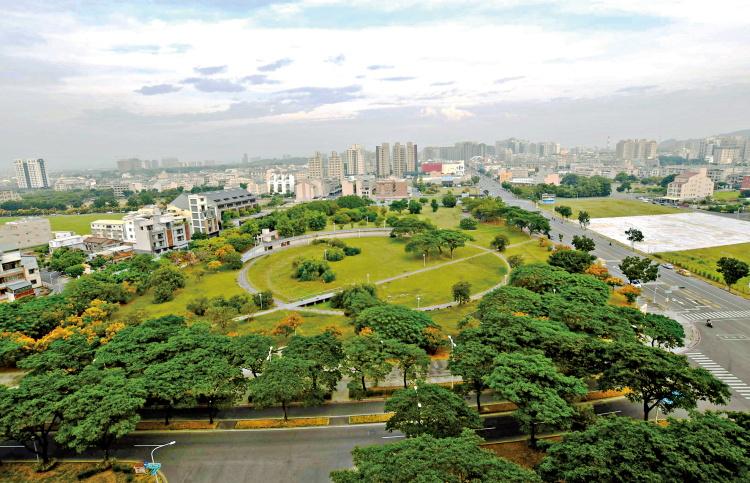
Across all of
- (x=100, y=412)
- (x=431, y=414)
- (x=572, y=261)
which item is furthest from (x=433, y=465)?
(x=572, y=261)

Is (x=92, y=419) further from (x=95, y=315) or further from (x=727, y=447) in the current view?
(x=727, y=447)

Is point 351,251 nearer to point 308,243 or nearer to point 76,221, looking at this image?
point 308,243

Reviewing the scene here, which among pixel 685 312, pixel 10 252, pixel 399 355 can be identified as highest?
pixel 10 252

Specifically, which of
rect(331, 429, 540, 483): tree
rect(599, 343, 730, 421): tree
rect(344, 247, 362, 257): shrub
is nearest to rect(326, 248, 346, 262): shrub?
rect(344, 247, 362, 257): shrub

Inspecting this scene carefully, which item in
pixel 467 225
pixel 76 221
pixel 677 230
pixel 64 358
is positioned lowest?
pixel 677 230

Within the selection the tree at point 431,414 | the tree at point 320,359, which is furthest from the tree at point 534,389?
the tree at point 320,359

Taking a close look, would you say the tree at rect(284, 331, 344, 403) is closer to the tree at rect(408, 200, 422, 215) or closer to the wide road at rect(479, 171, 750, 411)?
the wide road at rect(479, 171, 750, 411)

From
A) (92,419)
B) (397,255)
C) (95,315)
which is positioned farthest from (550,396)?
(397,255)
